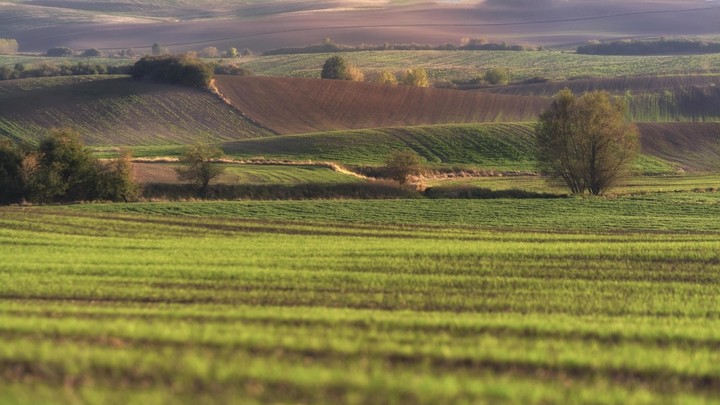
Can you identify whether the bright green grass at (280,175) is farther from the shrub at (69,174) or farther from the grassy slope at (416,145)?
the shrub at (69,174)

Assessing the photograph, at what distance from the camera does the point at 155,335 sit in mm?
11664

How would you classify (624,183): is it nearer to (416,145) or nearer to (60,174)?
(416,145)

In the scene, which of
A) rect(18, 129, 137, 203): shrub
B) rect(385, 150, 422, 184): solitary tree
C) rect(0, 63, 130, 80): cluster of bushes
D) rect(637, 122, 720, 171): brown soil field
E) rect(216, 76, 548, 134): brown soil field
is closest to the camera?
rect(18, 129, 137, 203): shrub

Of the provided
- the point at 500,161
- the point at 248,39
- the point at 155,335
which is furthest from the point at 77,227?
the point at 248,39

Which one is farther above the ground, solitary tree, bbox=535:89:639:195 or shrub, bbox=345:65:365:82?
shrub, bbox=345:65:365:82

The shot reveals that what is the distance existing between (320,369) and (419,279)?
878cm

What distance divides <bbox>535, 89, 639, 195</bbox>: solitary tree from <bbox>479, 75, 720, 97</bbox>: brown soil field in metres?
59.1

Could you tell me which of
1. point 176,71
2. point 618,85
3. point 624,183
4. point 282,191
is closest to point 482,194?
point 282,191

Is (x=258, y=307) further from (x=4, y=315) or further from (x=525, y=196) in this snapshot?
(x=525, y=196)

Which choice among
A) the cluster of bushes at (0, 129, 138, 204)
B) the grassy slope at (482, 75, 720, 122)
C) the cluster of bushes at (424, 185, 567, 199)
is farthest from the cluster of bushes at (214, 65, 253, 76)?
the cluster of bushes at (0, 129, 138, 204)

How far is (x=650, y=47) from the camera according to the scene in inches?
7515

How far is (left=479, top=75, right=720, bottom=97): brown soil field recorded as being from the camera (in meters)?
108

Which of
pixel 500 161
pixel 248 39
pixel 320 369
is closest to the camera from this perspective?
pixel 320 369

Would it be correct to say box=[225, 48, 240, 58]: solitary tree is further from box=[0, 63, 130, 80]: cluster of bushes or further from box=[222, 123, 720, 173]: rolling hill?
box=[222, 123, 720, 173]: rolling hill
